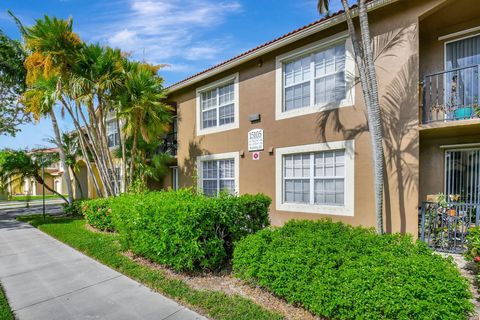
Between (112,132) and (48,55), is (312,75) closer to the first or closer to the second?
(48,55)

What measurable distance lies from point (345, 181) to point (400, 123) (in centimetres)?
226

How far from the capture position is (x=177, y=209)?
5930 millimetres

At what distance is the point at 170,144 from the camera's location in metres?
16.2

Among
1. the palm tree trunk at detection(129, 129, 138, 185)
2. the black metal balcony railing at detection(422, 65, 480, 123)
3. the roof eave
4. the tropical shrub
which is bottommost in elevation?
the tropical shrub

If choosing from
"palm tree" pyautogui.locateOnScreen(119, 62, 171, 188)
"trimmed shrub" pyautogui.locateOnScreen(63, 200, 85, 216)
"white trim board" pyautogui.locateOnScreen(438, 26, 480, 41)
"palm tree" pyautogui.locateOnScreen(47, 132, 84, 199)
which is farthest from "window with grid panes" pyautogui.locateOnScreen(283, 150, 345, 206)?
"palm tree" pyautogui.locateOnScreen(47, 132, 84, 199)

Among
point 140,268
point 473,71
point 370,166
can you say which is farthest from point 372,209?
point 140,268

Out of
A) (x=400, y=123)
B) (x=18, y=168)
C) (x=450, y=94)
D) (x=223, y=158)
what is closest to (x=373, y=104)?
(x=400, y=123)

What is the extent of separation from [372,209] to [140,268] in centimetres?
647

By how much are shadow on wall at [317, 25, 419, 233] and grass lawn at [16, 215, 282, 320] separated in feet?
17.7

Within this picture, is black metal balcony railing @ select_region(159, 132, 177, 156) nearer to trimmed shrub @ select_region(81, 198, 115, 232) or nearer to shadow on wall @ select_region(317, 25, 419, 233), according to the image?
trimmed shrub @ select_region(81, 198, 115, 232)

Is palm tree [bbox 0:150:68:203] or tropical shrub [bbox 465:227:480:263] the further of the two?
palm tree [bbox 0:150:68:203]

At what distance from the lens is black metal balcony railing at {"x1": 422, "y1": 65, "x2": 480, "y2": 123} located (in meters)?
7.67

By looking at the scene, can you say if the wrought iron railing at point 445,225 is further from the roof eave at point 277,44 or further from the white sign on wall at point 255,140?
the white sign on wall at point 255,140

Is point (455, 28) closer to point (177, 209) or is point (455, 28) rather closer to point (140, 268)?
point (177, 209)
